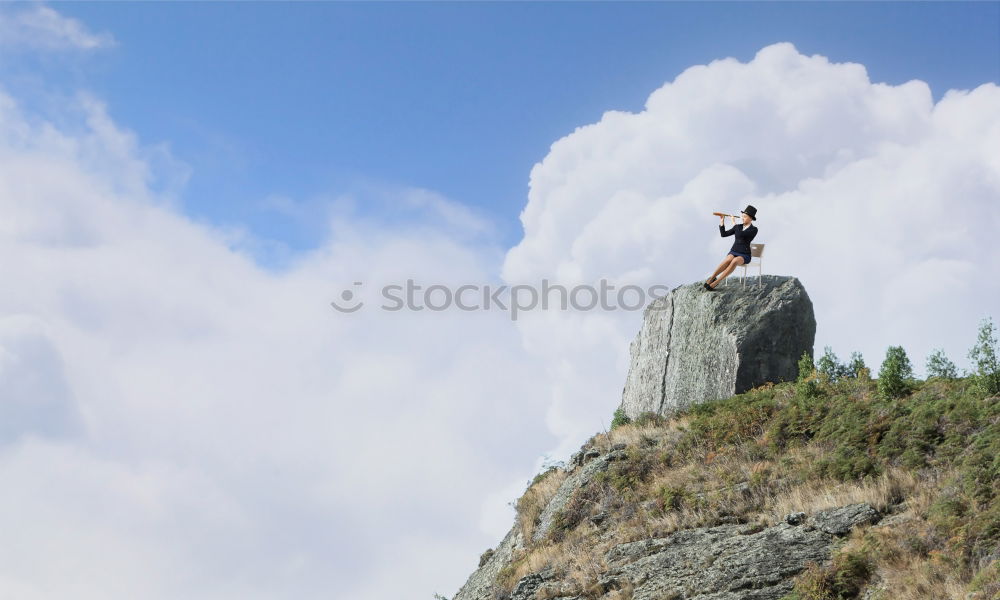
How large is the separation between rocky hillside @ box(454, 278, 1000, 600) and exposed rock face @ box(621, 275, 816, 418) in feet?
0.71

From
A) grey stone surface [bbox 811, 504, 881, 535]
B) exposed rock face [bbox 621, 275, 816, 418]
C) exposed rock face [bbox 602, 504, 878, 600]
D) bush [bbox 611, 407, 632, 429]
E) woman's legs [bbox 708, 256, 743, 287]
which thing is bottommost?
exposed rock face [bbox 602, 504, 878, 600]

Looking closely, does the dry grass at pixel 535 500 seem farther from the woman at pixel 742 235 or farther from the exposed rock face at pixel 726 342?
the woman at pixel 742 235

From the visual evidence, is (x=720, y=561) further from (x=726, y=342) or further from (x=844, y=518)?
(x=726, y=342)

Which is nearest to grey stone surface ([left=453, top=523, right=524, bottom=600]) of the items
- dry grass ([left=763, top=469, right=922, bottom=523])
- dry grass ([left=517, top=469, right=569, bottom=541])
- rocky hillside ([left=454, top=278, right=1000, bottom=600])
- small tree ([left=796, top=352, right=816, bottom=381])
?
rocky hillside ([left=454, top=278, right=1000, bottom=600])

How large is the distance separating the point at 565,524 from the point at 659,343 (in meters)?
9.06

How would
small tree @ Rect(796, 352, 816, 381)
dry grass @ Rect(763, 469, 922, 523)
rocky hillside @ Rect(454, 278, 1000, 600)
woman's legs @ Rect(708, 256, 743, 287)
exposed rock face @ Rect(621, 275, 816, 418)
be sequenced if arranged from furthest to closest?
exposed rock face @ Rect(621, 275, 816, 418) < woman's legs @ Rect(708, 256, 743, 287) < small tree @ Rect(796, 352, 816, 381) < dry grass @ Rect(763, 469, 922, 523) < rocky hillside @ Rect(454, 278, 1000, 600)

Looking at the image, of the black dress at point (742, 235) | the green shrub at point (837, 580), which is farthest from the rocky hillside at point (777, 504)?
the black dress at point (742, 235)

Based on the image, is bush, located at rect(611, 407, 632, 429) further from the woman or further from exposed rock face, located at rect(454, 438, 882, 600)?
exposed rock face, located at rect(454, 438, 882, 600)

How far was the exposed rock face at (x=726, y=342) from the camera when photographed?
24.0 meters

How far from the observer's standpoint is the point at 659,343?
88.4 ft

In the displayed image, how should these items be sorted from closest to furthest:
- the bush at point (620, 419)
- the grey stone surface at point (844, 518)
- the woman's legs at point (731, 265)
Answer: the grey stone surface at point (844, 518) < the woman's legs at point (731, 265) < the bush at point (620, 419)

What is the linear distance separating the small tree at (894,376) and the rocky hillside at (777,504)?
15cm

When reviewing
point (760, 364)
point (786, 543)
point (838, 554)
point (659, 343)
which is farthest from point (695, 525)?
point (659, 343)

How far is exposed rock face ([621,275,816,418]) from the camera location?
2402 centimetres
